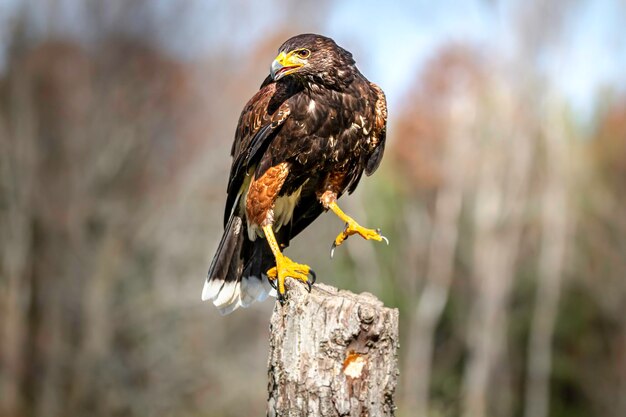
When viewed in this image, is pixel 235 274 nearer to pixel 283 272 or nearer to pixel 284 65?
pixel 283 272

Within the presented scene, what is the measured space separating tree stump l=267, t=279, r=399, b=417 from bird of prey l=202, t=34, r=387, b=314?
59cm

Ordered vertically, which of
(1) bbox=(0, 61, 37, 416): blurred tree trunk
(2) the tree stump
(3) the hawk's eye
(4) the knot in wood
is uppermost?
(1) bbox=(0, 61, 37, 416): blurred tree trunk

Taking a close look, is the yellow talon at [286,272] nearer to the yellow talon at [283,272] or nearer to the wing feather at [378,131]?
the yellow talon at [283,272]

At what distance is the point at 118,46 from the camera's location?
18.1m

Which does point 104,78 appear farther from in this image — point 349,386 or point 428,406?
point 349,386

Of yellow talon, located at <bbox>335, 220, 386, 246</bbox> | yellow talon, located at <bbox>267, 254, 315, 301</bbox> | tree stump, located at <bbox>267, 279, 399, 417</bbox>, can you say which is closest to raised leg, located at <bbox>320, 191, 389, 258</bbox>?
yellow talon, located at <bbox>335, 220, 386, 246</bbox>

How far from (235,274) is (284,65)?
1.35 m

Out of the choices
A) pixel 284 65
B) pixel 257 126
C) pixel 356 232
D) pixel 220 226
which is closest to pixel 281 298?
pixel 356 232

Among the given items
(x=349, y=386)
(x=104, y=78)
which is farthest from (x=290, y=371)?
(x=104, y=78)

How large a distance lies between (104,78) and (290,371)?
15610mm

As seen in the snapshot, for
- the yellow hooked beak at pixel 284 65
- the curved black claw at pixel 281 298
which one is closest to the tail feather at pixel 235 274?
the curved black claw at pixel 281 298

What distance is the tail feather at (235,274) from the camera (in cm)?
495

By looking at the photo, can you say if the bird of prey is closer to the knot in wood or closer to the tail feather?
the tail feather

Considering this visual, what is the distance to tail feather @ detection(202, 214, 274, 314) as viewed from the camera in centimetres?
495
